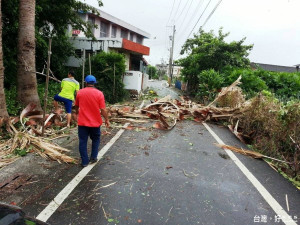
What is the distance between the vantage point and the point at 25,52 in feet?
23.7

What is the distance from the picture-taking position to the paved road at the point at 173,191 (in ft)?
9.99

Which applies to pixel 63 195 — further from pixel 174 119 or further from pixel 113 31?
pixel 113 31

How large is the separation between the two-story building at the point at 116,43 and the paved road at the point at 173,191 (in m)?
7.32

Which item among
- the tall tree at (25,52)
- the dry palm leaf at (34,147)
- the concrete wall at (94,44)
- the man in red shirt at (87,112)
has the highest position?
the concrete wall at (94,44)

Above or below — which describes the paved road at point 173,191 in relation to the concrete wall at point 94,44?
below

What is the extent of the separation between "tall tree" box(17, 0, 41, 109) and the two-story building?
3008 mm

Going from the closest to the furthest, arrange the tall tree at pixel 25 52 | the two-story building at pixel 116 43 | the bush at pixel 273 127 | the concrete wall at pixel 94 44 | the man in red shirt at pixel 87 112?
the man in red shirt at pixel 87 112, the bush at pixel 273 127, the tall tree at pixel 25 52, the two-story building at pixel 116 43, the concrete wall at pixel 94 44

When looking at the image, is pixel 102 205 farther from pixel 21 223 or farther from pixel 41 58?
pixel 41 58

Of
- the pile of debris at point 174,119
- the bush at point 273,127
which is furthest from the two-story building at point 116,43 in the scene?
the bush at point 273,127

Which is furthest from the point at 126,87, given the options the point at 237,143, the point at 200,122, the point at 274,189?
the point at 274,189

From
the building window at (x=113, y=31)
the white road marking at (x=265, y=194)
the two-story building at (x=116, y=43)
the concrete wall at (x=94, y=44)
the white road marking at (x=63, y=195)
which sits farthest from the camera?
the building window at (x=113, y=31)

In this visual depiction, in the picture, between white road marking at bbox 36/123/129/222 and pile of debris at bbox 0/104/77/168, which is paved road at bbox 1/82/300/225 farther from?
pile of debris at bbox 0/104/77/168

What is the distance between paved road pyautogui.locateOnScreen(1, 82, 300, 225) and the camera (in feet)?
9.99

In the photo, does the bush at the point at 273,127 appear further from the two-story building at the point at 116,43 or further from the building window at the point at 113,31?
the building window at the point at 113,31
